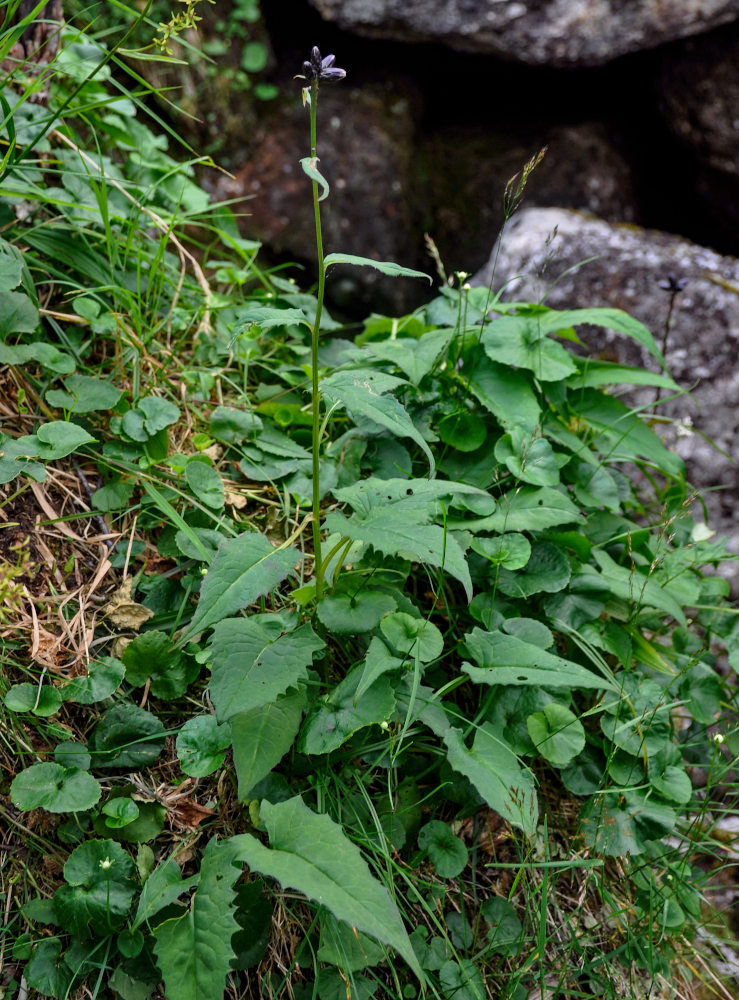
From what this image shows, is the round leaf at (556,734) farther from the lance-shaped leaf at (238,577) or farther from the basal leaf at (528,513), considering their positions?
the lance-shaped leaf at (238,577)

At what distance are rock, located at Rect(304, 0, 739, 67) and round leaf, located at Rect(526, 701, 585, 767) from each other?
3.30m

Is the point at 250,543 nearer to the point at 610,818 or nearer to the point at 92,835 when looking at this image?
the point at 92,835

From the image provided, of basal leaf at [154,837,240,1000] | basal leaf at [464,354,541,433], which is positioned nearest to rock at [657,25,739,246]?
basal leaf at [464,354,541,433]

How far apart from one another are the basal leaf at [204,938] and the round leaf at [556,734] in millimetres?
600

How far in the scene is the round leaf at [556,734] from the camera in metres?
1.40

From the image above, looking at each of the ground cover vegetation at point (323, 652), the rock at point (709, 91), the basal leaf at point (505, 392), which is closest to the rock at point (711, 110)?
the rock at point (709, 91)

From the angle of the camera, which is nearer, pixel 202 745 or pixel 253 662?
pixel 253 662

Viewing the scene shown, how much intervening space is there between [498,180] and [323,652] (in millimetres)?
3138

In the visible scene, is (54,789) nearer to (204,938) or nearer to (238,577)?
(204,938)

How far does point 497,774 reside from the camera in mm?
1278

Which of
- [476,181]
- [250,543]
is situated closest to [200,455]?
[250,543]

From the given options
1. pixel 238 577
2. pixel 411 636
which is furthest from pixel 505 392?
pixel 238 577

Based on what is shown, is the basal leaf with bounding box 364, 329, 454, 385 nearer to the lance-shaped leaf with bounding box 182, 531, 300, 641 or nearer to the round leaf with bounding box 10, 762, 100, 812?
the lance-shaped leaf with bounding box 182, 531, 300, 641

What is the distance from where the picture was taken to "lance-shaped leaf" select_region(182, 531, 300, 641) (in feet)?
3.77
